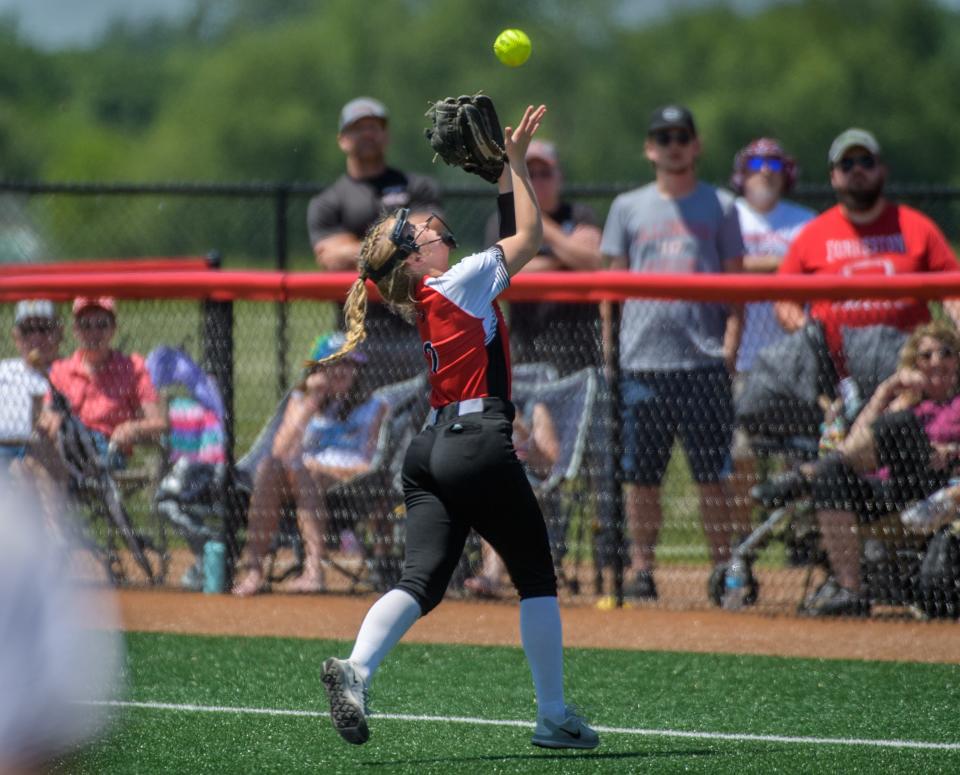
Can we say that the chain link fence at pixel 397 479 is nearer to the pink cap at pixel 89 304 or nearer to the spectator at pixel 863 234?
the pink cap at pixel 89 304

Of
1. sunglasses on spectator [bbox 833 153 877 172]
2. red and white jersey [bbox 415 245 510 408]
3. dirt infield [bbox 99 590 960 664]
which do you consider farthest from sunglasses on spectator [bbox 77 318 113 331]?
sunglasses on spectator [bbox 833 153 877 172]

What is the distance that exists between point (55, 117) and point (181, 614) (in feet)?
234

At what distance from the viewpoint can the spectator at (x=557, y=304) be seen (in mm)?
7969

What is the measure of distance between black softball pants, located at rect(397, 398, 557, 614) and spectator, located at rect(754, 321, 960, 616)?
9.22ft

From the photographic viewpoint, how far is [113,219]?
3362 cm

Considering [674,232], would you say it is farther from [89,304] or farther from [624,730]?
[624,730]

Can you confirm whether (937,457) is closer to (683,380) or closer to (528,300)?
(683,380)

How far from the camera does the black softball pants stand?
16.3ft

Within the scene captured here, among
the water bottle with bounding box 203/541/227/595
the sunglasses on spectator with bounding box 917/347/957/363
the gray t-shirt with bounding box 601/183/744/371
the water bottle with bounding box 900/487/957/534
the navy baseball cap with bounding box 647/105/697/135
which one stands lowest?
the water bottle with bounding box 203/541/227/595

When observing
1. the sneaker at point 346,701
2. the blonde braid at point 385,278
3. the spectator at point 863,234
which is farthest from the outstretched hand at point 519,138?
the spectator at point 863,234

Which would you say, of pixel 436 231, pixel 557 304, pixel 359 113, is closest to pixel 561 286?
pixel 557 304

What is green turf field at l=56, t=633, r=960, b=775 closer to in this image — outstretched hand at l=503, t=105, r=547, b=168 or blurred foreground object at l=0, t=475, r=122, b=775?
outstretched hand at l=503, t=105, r=547, b=168

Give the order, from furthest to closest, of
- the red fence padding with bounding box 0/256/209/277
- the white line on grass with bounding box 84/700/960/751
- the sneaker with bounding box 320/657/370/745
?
the red fence padding with bounding box 0/256/209/277
the white line on grass with bounding box 84/700/960/751
the sneaker with bounding box 320/657/370/745

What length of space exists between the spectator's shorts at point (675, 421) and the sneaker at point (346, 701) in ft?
11.2
